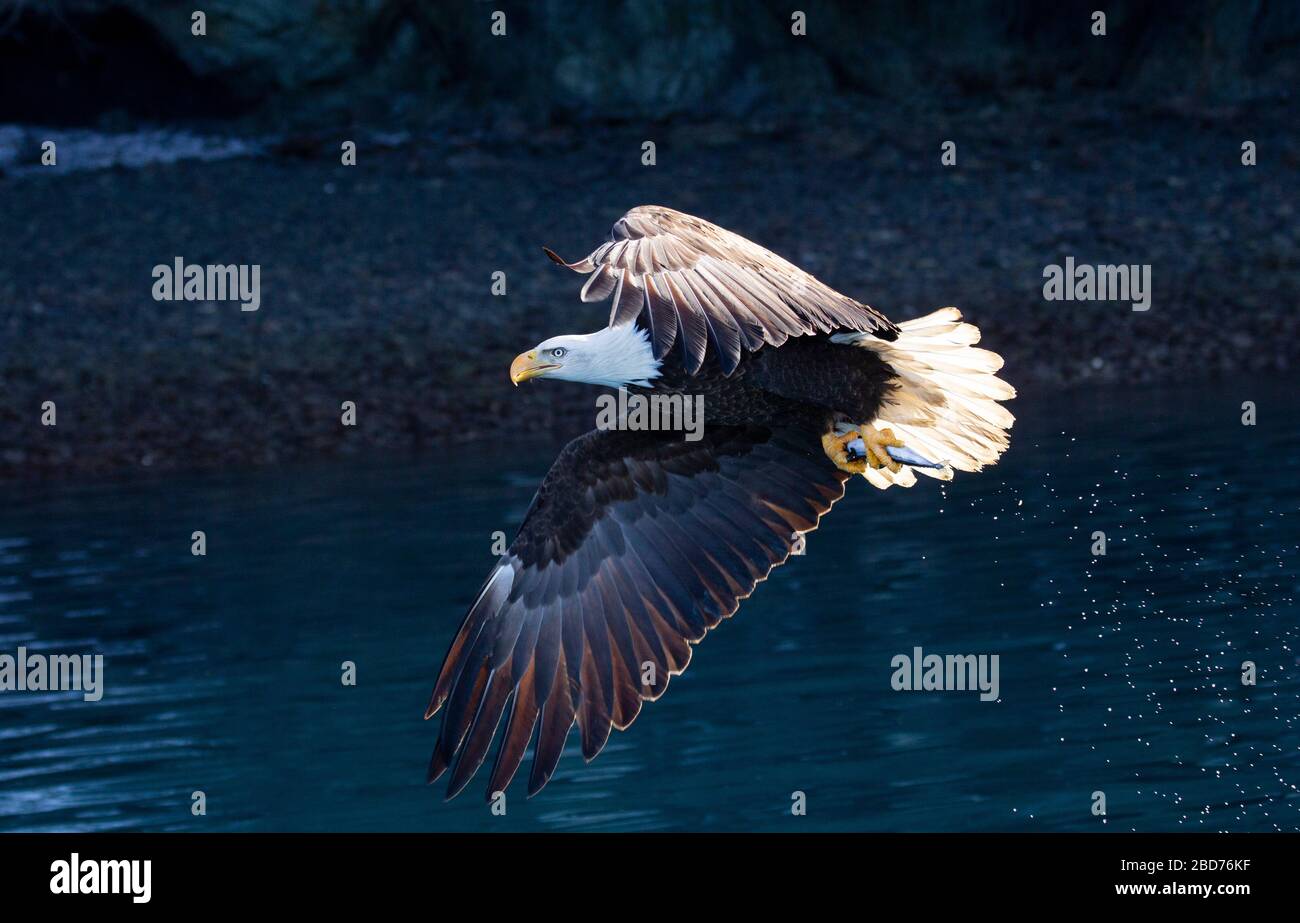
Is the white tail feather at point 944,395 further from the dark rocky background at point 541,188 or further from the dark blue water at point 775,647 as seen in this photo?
the dark rocky background at point 541,188

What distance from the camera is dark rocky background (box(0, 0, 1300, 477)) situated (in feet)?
→ 50.1

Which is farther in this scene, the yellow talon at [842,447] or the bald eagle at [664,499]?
the yellow talon at [842,447]

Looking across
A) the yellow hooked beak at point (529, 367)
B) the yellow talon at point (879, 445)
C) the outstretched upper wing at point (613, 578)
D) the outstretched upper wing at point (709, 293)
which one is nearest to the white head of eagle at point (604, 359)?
the yellow hooked beak at point (529, 367)

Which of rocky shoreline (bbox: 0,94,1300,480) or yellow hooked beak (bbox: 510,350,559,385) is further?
rocky shoreline (bbox: 0,94,1300,480)

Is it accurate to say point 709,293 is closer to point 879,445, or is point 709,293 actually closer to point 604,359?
point 604,359

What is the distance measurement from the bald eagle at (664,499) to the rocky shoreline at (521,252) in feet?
25.1

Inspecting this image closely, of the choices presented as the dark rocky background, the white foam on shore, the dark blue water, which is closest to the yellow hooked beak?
the dark blue water

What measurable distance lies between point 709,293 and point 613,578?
6.16ft

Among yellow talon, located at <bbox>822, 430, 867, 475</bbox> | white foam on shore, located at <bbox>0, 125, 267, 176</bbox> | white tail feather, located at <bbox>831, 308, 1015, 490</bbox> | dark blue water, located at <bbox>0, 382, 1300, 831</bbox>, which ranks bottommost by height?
dark blue water, located at <bbox>0, 382, 1300, 831</bbox>

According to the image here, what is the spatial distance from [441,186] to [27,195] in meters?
3.59

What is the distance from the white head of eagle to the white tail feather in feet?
3.33

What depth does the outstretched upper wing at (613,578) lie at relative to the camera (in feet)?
21.3

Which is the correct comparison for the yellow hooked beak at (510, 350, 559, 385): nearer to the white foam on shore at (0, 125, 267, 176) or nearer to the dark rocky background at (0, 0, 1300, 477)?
the dark rocky background at (0, 0, 1300, 477)

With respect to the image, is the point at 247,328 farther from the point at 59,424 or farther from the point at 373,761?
the point at 373,761
